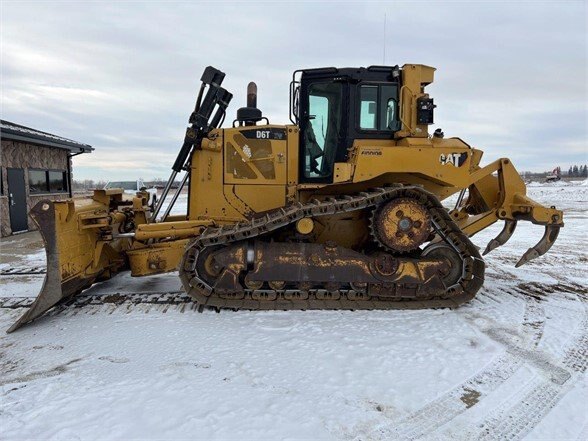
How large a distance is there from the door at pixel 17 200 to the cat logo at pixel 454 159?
13119mm

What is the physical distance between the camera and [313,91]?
5.86m

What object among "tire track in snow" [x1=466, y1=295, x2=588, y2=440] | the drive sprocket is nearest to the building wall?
the drive sprocket

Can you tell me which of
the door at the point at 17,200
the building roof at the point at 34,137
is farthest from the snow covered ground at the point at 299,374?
the door at the point at 17,200

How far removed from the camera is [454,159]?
5531mm

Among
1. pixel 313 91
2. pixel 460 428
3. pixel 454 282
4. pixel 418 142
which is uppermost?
pixel 313 91

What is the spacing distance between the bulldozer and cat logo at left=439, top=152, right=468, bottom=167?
0.02 meters

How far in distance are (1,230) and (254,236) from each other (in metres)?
11.1

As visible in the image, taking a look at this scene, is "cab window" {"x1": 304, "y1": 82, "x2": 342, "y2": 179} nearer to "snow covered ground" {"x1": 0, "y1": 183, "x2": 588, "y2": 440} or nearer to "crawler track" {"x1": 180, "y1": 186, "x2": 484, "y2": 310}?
"crawler track" {"x1": 180, "y1": 186, "x2": 484, "y2": 310}

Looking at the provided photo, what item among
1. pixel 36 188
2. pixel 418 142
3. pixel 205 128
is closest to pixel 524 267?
pixel 418 142

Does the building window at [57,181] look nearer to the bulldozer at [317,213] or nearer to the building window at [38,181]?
the building window at [38,181]

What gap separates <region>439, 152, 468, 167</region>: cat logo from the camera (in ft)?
18.0

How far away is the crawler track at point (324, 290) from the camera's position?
17.0 feet

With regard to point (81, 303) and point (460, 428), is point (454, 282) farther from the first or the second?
point (81, 303)

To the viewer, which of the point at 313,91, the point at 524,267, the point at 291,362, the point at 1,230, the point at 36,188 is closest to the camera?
the point at 291,362
